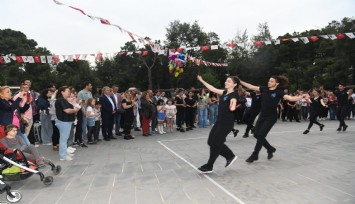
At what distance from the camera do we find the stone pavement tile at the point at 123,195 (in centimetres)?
434

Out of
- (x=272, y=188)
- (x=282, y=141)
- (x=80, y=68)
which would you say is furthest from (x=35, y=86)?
(x=272, y=188)

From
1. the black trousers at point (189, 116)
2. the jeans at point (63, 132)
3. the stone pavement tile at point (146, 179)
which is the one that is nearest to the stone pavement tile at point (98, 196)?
the stone pavement tile at point (146, 179)

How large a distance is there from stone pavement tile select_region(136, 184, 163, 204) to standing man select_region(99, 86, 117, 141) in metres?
6.37

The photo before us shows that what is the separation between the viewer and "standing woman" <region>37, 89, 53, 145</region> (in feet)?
31.4

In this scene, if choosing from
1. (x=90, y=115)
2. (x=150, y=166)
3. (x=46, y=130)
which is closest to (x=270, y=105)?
(x=150, y=166)

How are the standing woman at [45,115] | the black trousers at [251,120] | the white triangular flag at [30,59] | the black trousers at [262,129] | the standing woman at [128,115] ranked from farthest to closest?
1. the white triangular flag at [30,59]
2. the standing woman at [128,115]
3. the black trousers at [251,120]
4. the standing woman at [45,115]
5. the black trousers at [262,129]

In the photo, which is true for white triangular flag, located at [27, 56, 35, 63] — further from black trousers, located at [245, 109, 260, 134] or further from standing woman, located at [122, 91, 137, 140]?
black trousers, located at [245, 109, 260, 134]

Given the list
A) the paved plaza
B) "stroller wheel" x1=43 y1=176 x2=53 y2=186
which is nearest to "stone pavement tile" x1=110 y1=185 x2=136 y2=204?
the paved plaza

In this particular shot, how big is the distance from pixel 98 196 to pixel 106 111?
264 inches

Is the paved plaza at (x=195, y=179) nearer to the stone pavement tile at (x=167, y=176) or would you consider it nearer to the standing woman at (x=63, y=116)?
the stone pavement tile at (x=167, y=176)

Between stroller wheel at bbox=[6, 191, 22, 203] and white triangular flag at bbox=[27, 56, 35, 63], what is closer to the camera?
stroller wheel at bbox=[6, 191, 22, 203]

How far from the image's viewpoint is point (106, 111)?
36.3 ft

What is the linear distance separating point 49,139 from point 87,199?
7.01m

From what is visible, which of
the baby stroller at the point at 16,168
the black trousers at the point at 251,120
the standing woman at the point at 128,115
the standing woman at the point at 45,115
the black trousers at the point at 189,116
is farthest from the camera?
the black trousers at the point at 189,116
